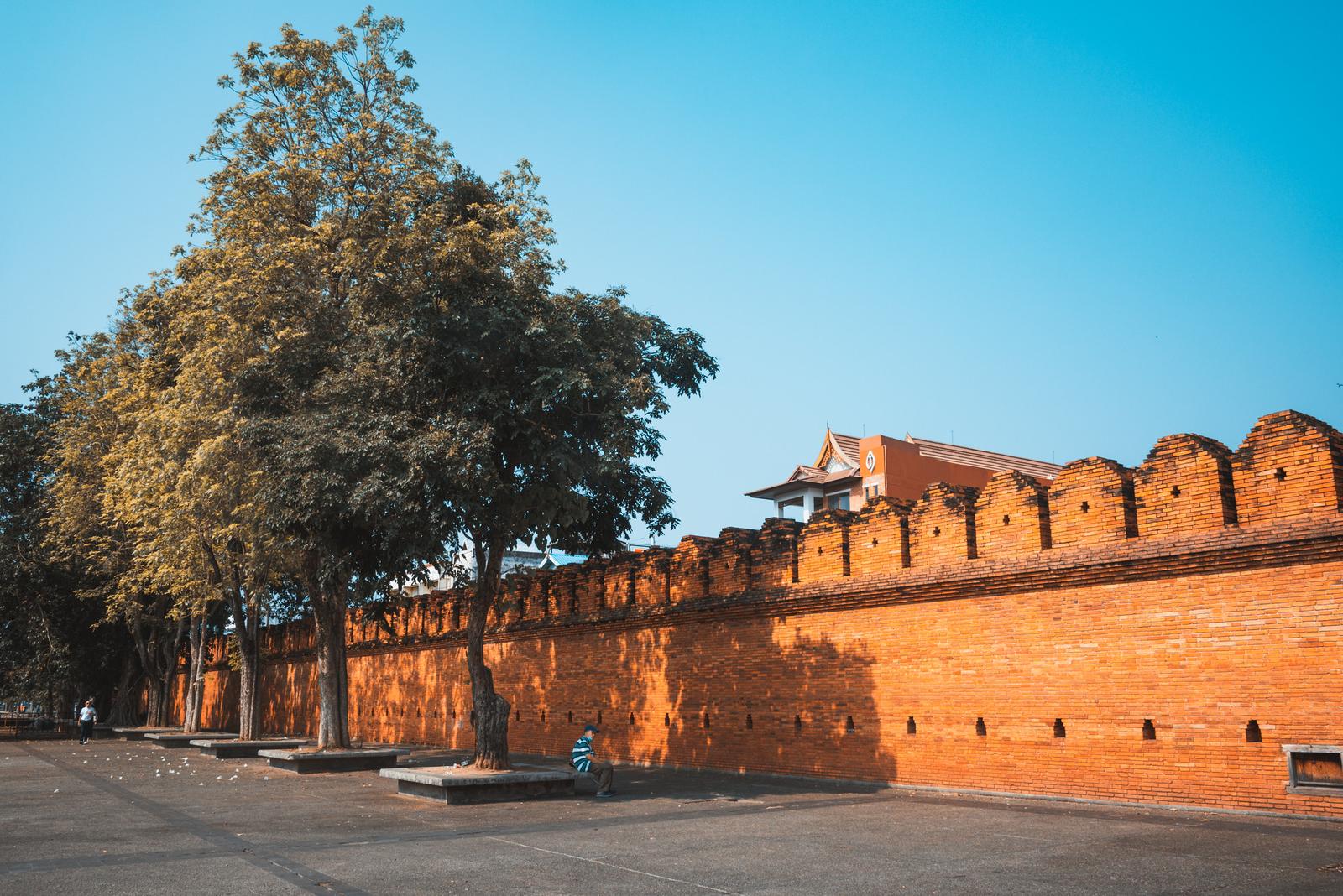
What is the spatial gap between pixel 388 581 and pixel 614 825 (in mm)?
6667

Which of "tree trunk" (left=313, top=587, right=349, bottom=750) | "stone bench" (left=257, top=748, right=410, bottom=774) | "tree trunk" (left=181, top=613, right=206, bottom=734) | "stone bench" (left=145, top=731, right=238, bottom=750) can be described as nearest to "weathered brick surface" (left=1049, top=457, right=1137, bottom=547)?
"stone bench" (left=257, top=748, right=410, bottom=774)

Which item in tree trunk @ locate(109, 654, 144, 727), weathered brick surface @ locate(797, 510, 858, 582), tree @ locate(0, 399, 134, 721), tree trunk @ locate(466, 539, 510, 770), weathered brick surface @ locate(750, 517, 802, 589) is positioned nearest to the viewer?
tree trunk @ locate(466, 539, 510, 770)

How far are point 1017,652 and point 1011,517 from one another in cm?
180

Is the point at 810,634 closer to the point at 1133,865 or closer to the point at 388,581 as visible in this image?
the point at 388,581

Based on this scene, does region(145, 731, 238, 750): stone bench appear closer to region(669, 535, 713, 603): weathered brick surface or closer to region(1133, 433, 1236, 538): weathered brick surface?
region(669, 535, 713, 603): weathered brick surface

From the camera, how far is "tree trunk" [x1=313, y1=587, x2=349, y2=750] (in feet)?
74.8

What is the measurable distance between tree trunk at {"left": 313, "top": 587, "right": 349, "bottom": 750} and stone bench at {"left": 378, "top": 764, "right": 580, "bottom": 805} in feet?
23.2

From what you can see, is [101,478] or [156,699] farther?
[156,699]

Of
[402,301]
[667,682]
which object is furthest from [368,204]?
[667,682]

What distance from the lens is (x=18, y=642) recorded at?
43.8 meters

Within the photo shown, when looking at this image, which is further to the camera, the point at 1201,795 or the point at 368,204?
the point at 368,204

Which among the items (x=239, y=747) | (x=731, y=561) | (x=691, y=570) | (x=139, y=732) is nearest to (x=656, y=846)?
(x=731, y=561)

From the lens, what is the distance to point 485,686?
16.8m

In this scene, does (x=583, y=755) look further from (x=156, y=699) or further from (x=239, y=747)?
(x=156, y=699)
